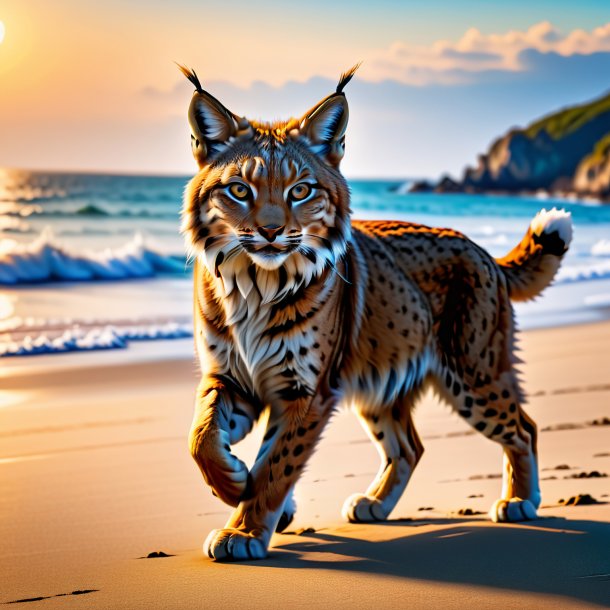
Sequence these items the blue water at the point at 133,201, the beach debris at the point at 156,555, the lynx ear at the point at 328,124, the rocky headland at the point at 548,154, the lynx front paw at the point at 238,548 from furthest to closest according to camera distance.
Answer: the rocky headland at the point at 548,154, the blue water at the point at 133,201, the lynx ear at the point at 328,124, the beach debris at the point at 156,555, the lynx front paw at the point at 238,548

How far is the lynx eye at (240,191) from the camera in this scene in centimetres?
441

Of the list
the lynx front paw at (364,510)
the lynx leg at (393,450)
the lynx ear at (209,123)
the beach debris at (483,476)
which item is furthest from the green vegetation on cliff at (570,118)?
the lynx ear at (209,123)

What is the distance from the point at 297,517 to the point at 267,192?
5.87 ft

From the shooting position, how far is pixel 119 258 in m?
21.4

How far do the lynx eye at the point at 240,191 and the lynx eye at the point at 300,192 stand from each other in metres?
0.17

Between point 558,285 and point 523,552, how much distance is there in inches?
493

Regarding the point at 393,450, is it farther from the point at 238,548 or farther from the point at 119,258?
the point at 119,258

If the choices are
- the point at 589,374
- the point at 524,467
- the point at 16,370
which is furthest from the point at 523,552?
the point at 16,370

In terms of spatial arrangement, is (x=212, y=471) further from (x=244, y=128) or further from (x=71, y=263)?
(x=71, y=263)

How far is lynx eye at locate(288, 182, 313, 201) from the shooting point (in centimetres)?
446

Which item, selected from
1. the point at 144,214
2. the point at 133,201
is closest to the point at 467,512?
the point at 144,214

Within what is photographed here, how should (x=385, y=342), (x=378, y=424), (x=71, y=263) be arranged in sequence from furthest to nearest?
(x=71, y=263)
(x=378, y=424)
(x=385, y=342)

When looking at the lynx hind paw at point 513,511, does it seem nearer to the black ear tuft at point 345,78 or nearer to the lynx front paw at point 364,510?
the lynx front paw at point 364,510

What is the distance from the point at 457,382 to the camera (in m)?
5.37
